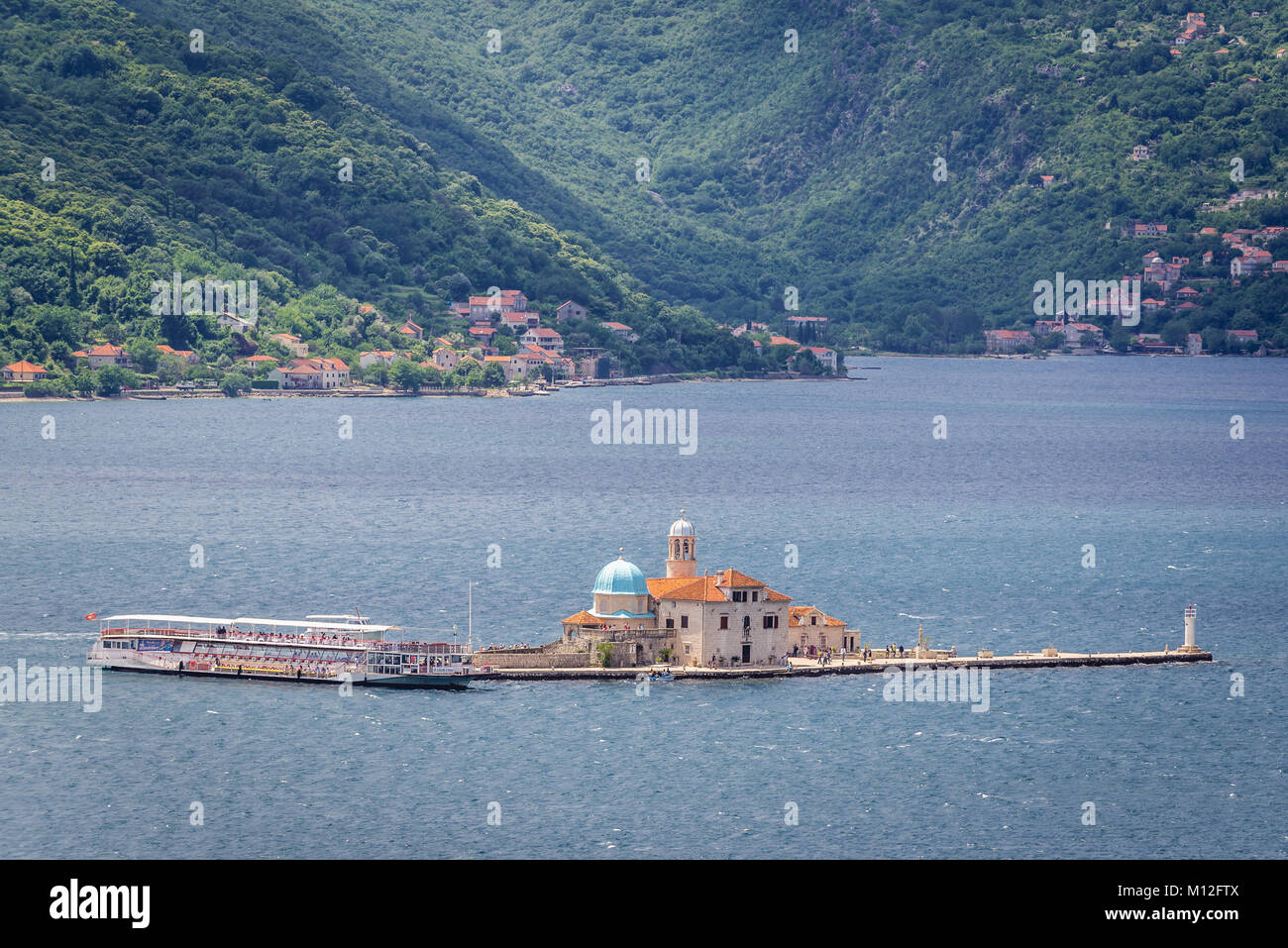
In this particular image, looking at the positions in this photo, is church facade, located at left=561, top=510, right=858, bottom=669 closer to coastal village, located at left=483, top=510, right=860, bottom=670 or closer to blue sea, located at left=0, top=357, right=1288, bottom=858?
coastal village, located at left=483, top=510, right=860, bottom=670

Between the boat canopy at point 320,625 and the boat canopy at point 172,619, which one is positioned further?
the boat canopy at point 172,619

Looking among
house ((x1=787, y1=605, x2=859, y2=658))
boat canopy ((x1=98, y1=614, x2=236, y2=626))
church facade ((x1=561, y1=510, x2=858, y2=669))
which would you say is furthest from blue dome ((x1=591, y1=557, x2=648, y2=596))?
boat canopy ((x1=98, y1=614, x2=236, y2=626))

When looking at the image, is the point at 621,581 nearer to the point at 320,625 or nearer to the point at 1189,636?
the point at 320,625

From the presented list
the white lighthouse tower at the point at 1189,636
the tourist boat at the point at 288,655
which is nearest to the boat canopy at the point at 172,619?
the tourist boat at the point at 288,655

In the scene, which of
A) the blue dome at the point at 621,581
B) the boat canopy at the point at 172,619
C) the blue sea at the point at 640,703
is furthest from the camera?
the boat canopy at the point at 172,619

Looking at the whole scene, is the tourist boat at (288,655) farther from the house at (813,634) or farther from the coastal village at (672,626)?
the house at (813,634)
